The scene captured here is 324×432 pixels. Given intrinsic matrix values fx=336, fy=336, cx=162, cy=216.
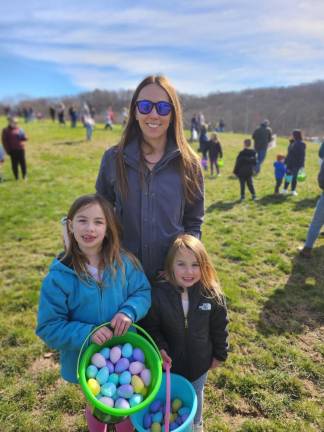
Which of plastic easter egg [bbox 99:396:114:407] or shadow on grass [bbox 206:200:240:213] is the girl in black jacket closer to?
plastic easter egg [bbox 99:396:114:407]

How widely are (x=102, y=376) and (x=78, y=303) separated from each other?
398 millimetres

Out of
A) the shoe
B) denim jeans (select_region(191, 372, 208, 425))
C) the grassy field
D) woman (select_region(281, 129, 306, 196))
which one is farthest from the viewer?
woman (select_region(281, 129, 306, 196))

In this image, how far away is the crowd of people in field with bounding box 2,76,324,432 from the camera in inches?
73.0

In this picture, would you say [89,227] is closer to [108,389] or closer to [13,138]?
[108,389]

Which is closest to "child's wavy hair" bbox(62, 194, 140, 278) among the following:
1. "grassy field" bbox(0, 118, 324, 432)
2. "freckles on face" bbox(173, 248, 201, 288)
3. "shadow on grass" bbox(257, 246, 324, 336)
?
"freckles on face" bbox(173, 248, 201, 288)

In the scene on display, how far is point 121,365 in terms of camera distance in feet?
5.92

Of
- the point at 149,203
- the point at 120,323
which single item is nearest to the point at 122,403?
the point at 120,323

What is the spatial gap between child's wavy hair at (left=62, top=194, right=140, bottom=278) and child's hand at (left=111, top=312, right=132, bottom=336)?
Result: 25cm

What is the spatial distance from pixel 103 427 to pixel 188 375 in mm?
649

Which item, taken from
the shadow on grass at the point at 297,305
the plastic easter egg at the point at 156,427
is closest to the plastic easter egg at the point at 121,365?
the plastic easter egg at the point at 156,427

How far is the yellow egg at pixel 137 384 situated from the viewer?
1.74 metres

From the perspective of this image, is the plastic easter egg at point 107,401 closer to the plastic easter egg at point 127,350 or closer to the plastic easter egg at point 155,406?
the plastic easter egg at point 127,350

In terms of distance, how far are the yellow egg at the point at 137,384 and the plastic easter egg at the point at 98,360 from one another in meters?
0.18

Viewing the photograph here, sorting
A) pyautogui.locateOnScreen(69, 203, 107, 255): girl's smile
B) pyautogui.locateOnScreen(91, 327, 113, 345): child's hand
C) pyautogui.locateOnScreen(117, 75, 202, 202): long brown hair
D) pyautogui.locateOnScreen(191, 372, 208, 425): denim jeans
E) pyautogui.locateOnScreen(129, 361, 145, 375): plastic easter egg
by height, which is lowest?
pyautogui.locateOnScreen(191, 372, 208, 425): denim jeans
